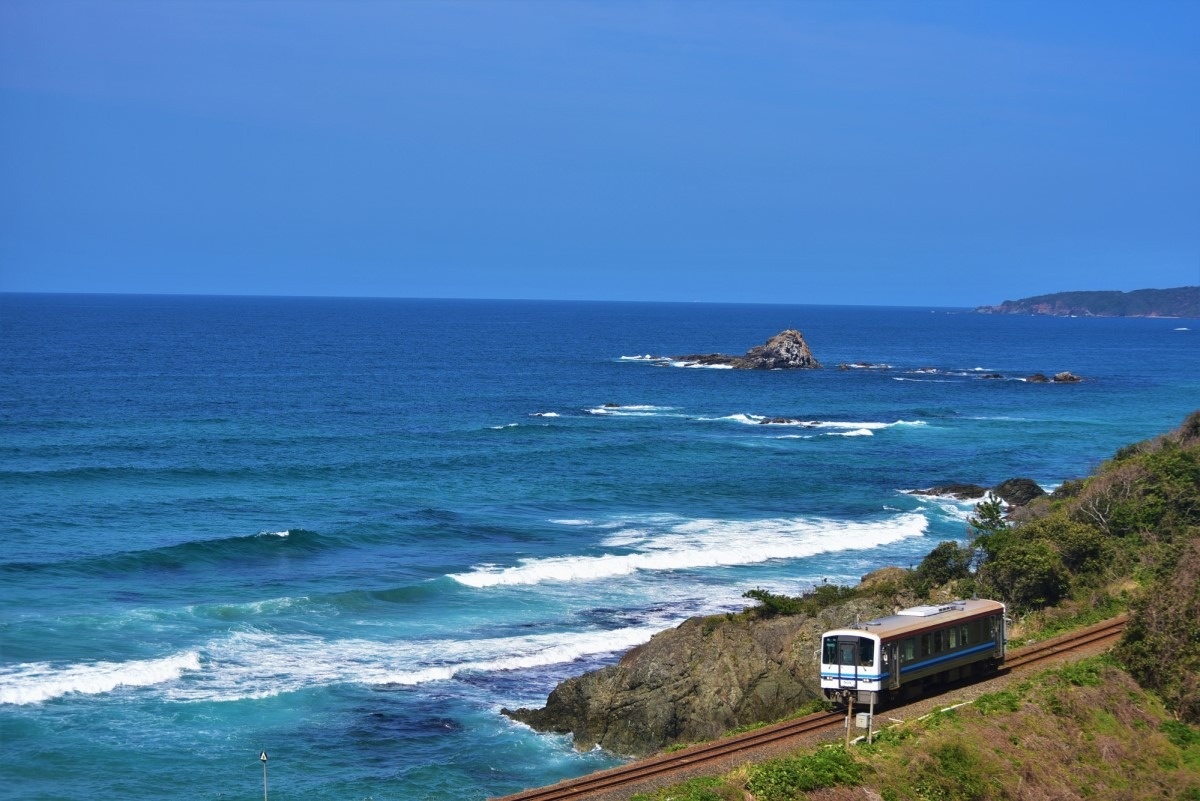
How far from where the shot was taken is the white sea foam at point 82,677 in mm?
32009

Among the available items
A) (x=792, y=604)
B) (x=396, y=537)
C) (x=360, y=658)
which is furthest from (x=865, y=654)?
(x=396, y=537)

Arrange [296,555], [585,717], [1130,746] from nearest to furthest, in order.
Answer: [1130,746], [585,717], [296,555]

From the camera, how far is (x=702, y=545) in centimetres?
4969

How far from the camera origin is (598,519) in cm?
5422

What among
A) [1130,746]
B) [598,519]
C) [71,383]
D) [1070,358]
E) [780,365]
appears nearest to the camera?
[1130,746]

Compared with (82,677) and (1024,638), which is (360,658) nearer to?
(82,677)

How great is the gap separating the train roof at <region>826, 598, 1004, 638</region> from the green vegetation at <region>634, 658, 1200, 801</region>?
5.75ft

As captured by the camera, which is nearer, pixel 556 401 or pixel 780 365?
pixel 556 401

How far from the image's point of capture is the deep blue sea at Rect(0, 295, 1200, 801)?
29859mm

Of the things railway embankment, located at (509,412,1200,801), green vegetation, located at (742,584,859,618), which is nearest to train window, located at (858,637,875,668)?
railway embankment, located at (509,412,1200,801)

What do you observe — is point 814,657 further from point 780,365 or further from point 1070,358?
point 1070,358

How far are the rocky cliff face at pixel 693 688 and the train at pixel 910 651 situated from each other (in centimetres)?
370

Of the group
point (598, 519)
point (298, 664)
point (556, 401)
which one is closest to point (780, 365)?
point (556, 401)

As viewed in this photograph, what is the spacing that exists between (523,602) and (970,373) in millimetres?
99184
